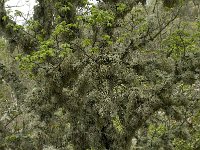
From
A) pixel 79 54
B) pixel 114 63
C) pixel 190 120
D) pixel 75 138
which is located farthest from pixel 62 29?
pixel 190 120

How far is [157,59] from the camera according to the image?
26.9 ft

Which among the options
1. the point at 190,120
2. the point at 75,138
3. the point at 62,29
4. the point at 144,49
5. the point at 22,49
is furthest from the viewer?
the point at 190,120

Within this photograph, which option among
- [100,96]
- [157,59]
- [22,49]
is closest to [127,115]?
[100,96]

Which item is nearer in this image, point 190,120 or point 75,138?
point 75,138

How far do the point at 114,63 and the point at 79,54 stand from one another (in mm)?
714

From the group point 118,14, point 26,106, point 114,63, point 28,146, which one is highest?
point 118,14

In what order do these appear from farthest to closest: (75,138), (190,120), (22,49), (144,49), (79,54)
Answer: (190,120) → (22,49) → (144,49) → (75,138) → (79,54)

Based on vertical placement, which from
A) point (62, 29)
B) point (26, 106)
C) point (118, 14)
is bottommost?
point (26, 106)

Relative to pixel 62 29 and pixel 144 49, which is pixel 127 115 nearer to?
pixel 144 49

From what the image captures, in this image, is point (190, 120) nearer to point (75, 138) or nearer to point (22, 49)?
point (75, 138)

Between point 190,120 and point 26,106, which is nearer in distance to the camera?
point 26,106

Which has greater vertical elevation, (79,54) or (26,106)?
(79,54)

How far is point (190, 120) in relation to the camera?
1092cm

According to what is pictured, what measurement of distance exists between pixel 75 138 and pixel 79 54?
1.81 metres
